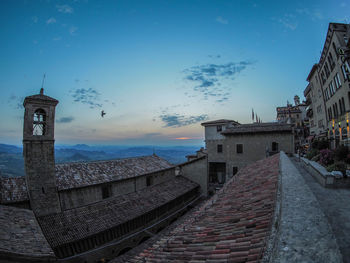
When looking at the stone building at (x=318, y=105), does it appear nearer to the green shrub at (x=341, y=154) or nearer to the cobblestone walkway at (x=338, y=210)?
the green shrub at (x=341, y=154)

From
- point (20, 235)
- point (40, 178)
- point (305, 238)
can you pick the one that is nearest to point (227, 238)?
point (305, 238)

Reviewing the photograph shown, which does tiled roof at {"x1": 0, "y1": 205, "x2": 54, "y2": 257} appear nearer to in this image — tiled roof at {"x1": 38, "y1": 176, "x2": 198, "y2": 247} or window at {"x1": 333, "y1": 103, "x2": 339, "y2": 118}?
tiled roof at {"x1": 38, "y1": 176, "x2": 198, "y2": 247}

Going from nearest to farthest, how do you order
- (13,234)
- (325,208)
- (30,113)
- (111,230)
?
(325,208), (13,234), (111,230), (30,113)

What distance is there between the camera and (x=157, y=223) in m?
18.5

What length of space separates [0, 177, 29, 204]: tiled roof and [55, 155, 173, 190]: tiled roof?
2379 millimetres

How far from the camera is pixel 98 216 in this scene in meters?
14.8

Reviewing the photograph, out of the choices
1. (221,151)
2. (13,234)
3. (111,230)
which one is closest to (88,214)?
(111,230)

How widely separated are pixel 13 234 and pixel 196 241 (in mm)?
11457

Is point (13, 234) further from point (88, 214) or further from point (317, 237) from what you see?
point (317, 237)

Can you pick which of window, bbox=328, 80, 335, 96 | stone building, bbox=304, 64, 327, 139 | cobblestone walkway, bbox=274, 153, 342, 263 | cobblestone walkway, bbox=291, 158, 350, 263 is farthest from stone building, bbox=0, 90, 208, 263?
stone building, bbox=304, 64, 327, 139

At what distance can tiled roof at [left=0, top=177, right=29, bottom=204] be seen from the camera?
13328 millimetres

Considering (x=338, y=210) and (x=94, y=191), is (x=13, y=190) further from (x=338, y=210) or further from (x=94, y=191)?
(x=338, y=210)

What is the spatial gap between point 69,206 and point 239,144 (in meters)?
23.1

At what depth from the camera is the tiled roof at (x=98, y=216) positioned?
1254 centimetres
